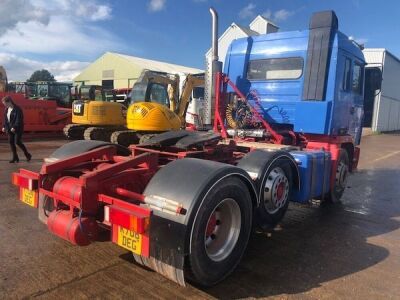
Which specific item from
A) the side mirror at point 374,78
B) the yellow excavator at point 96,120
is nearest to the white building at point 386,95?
the yellow excavator at point 96,120

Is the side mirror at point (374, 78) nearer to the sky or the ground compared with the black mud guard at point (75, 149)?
nearer to the sky

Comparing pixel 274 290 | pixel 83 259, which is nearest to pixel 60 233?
pixel 83 259

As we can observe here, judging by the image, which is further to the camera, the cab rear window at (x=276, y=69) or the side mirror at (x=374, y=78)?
the side mirror at (x=374, y=78)

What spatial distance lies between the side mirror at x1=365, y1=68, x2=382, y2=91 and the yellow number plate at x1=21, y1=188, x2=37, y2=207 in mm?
6648

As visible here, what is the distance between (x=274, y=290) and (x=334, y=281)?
0.71 m

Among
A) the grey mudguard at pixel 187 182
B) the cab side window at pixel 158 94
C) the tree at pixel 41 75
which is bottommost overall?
the grey mudguard at pixel 187 182

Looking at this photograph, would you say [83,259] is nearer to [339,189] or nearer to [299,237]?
[299,237]

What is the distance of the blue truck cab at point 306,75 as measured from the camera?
6090 millimetres

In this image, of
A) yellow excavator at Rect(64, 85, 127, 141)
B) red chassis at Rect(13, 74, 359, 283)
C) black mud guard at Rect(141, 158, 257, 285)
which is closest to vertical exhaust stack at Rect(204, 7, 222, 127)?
red chassis at Rect(13, 74, 359, 283)

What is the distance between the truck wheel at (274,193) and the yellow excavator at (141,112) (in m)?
6.75

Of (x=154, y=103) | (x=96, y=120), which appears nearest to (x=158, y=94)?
(x=154, y=103)

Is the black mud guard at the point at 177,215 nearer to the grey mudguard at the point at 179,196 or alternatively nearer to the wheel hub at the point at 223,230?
the grey mudguard at the point at 179,196

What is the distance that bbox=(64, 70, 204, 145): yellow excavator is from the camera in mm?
11367

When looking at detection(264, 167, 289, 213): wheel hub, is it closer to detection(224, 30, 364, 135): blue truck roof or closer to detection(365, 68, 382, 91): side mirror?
detection(224, 30, 364, 135): blue truck roof
